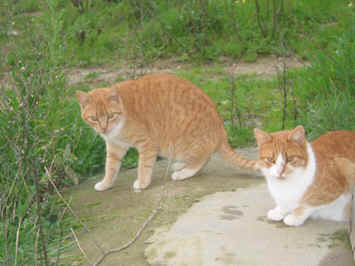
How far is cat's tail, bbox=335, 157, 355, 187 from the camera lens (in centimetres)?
314

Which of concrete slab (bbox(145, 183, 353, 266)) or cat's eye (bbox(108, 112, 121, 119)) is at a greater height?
cat's eye (bbox(108, 112, 121, 119))

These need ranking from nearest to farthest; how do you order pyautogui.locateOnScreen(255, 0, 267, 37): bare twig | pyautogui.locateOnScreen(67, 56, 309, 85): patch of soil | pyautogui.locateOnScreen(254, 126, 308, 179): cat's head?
pyautogui.locateOnScreen(254, 126, 308, 179): cat's head, pyautogui.locateOnScreen(67, 56, 309, 85): patch of soil, pyautogui.locateOnScreen(255, 0, 267, 37): bare twig

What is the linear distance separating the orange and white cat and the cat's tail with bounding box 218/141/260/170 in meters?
0.96

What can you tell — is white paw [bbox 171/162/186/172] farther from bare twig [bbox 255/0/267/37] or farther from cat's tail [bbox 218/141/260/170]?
bare twig [bbox 255/0/267/37]

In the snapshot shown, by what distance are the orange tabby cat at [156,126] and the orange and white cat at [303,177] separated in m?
0.99

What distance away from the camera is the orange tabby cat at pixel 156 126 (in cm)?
415

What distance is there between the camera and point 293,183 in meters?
3.07

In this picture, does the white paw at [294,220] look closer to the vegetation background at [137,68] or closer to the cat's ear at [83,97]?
the vegetation background at [137,68]

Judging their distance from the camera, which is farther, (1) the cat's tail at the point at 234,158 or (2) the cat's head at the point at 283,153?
(1) the cat's tail at the point at 234,158

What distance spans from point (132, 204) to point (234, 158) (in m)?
0.95

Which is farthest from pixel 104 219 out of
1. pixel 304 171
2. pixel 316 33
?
pixel 316 33

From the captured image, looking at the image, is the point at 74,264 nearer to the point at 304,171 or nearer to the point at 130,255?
the point at 130,255

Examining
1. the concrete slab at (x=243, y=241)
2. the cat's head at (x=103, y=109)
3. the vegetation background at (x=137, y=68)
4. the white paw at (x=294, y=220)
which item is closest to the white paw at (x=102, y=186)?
the vegetation background at (x=137, y=68)

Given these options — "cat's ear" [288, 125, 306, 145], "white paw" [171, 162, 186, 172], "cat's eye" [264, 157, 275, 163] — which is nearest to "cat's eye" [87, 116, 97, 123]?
"white paw" [171, 162, 186, 172]
